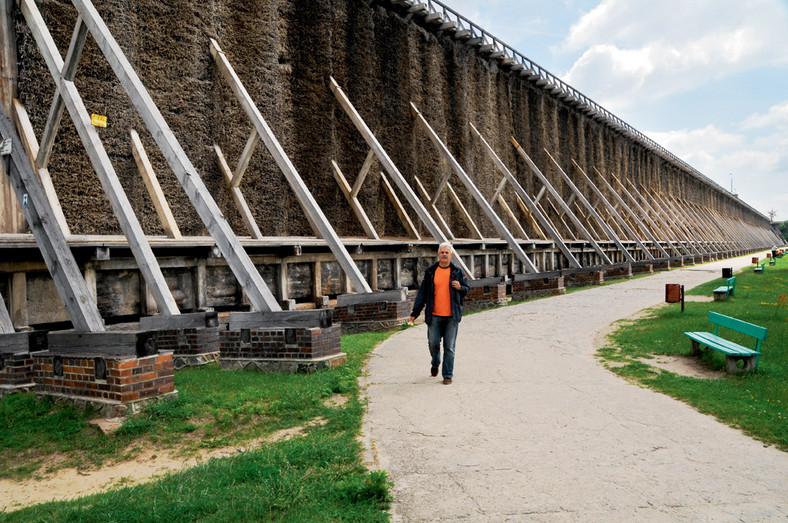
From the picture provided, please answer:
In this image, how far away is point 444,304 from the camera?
7.31 m

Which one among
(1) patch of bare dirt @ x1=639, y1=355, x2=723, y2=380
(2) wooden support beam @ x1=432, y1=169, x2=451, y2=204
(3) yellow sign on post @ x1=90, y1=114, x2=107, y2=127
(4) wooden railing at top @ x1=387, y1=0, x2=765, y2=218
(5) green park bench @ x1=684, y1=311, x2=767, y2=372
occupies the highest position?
(4) wooden railing at top @ x1=387, y1=0, x2=765, y2=218

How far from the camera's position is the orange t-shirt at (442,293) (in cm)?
730

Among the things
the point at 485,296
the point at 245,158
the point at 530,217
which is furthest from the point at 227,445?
the point at 530,217

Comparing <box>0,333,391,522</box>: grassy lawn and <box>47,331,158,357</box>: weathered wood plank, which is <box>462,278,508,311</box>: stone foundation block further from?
<box>47,331,158,357</box>: weathered wood plank

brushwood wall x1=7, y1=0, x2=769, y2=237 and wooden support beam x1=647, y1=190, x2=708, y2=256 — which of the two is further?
wooden support beam x1=647, y1=190, x2=708, y2=256

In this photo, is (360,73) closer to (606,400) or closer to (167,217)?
(167,217)

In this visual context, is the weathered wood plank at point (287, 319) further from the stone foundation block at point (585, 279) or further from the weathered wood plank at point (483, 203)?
the stone foundation block at point (585, 279)

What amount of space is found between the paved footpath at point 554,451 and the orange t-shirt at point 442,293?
0.92 m

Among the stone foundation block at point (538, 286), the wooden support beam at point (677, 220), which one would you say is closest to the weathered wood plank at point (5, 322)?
the stone foundation block at point (538, 286)

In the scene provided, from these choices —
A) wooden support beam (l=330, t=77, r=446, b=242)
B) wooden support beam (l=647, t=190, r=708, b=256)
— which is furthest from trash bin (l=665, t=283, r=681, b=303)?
wooden support beam (l=647, t=190, r=708, b=256)

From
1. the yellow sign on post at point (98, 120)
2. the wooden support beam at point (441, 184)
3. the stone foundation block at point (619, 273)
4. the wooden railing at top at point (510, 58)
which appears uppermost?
the wooden railing at top at point (510, 58)

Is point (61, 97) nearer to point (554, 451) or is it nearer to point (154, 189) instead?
point (154, 189)

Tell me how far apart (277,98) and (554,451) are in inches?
512

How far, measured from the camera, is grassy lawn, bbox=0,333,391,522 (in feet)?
12.4
